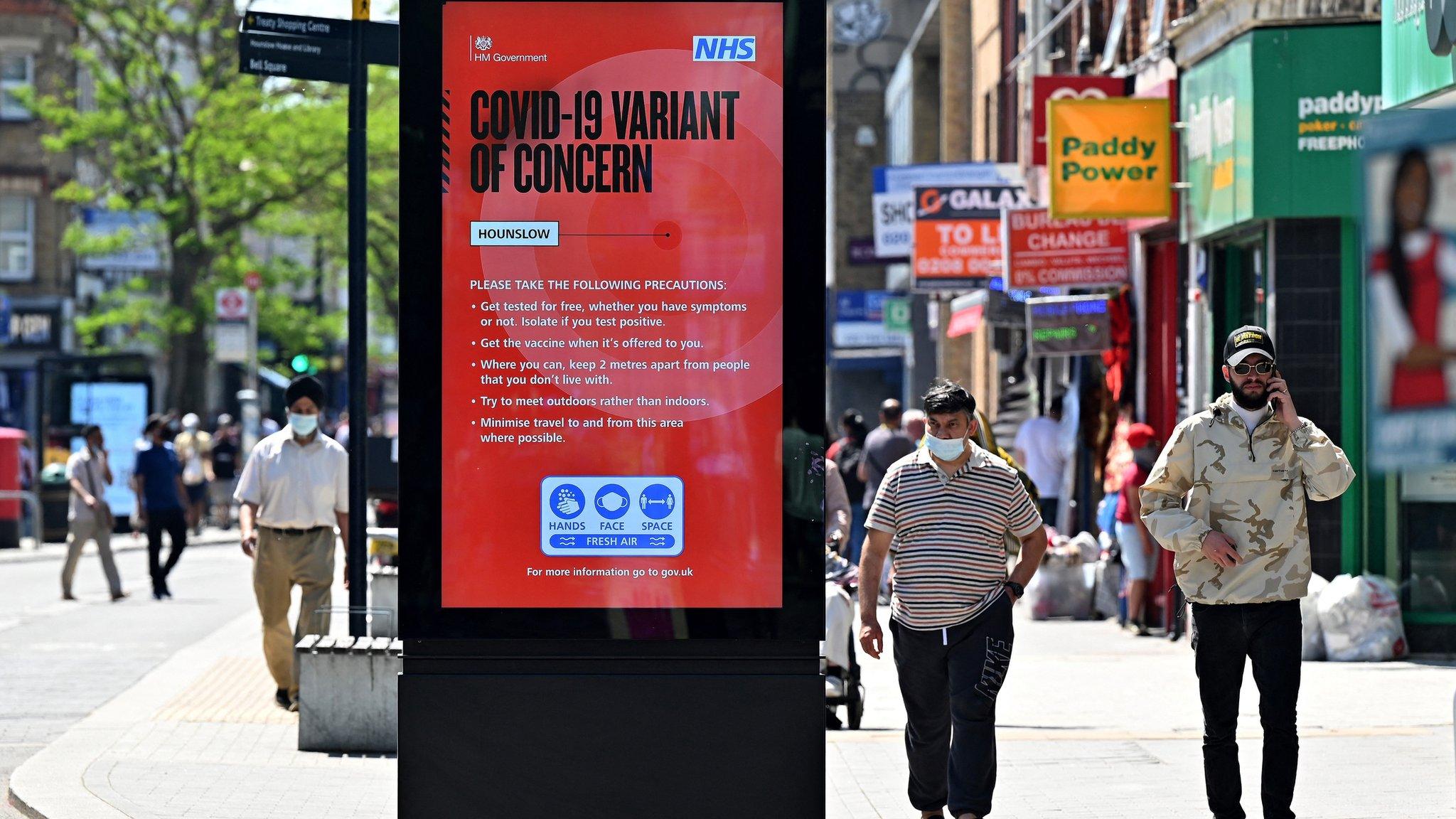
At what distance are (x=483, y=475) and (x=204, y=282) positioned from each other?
3911 cm

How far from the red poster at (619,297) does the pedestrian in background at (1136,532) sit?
31.2ft

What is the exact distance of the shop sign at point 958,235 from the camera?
76.1 ft

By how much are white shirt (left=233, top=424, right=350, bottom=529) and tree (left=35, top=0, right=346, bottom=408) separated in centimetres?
2954

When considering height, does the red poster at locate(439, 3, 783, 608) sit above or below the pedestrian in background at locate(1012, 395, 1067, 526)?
above

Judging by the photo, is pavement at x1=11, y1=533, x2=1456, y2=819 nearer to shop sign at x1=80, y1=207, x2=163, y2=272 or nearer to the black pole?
the black pole

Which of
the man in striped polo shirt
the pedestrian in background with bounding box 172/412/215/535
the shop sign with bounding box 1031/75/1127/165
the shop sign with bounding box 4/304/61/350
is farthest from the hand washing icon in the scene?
the shop sign with bounding box 4/304/61/350

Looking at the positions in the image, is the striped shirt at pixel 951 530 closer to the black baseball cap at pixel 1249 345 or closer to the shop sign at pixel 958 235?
the black baseball cap at pixel 1249 345

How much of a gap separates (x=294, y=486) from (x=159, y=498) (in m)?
9.87

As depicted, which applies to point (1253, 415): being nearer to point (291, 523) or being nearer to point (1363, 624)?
point (291, 523)

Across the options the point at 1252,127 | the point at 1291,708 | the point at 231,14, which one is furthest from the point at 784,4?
the point at 231,14

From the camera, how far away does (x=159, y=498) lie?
68.0 ft

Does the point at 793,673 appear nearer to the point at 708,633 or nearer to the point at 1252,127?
the point at 708,633

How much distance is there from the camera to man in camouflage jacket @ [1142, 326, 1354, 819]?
717cm

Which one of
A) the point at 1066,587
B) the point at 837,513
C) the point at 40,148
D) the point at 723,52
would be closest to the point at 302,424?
the point at 837,513
